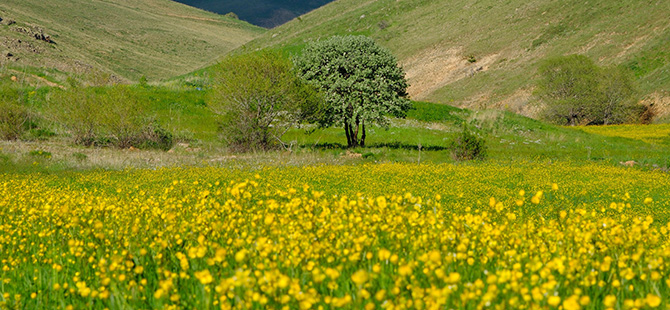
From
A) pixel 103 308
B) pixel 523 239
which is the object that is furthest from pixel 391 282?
pixel 103 308

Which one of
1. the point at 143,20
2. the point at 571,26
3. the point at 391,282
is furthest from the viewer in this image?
the point at 143,20

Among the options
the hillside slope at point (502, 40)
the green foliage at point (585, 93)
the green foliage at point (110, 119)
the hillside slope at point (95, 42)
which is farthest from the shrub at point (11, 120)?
the green foliage at point (585, 93)

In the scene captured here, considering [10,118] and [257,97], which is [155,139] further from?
[10,118]

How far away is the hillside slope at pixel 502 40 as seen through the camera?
72.1 meters

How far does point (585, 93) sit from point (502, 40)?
38005mm

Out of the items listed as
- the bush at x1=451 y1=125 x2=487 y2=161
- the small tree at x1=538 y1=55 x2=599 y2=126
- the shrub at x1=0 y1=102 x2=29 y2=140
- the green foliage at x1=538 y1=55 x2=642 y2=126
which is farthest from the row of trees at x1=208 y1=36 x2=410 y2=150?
the green foliage at x1=538 y1=55 x2=642 y2=126

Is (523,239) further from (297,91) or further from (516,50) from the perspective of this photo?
(516,50)

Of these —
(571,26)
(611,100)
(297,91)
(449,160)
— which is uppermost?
(571,26)

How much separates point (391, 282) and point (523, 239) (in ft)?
6.19

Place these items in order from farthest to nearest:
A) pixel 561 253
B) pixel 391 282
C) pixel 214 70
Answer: pixel 214 70
pixel 561 253
pixel 391 282

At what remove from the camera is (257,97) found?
29797 mm

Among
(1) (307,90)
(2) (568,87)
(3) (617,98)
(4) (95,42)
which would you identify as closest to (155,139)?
(1) (307,90)

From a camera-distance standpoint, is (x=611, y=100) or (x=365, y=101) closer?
(x=365, y=101)

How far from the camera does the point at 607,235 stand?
15.7ft
